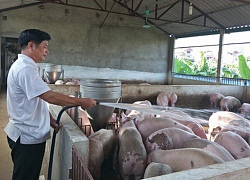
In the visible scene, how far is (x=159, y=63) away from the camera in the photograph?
43.7ft

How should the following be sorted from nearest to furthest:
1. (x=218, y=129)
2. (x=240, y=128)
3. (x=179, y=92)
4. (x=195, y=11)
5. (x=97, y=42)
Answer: (x=240, y=128) < (x=218, y=129) < (x=179, y=92) < (x=195, y=11) < (x=97, y=42)

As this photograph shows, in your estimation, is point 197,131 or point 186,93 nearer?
point 197,131

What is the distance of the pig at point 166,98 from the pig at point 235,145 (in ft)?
10.3

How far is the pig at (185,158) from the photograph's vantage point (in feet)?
5.85

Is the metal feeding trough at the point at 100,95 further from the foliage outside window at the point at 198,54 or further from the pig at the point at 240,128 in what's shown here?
the foliage outside window at the point at 198,54

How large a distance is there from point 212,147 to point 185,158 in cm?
33

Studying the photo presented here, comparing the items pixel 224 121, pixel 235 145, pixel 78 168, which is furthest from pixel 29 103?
pixel 224 121

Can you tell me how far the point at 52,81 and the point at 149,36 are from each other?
7.82 metres

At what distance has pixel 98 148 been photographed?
81.6 inches

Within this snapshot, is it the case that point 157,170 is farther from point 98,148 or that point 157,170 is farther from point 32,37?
point 32,37

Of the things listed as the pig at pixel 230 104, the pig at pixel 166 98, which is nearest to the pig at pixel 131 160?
the pig at pixel 166 98

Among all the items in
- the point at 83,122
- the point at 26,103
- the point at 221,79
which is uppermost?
the point at 221,79

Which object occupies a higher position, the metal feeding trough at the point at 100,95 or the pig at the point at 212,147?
the metal feeding trough at the point at 100,95

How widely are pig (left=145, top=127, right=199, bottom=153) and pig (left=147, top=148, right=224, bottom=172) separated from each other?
5.3 inches
